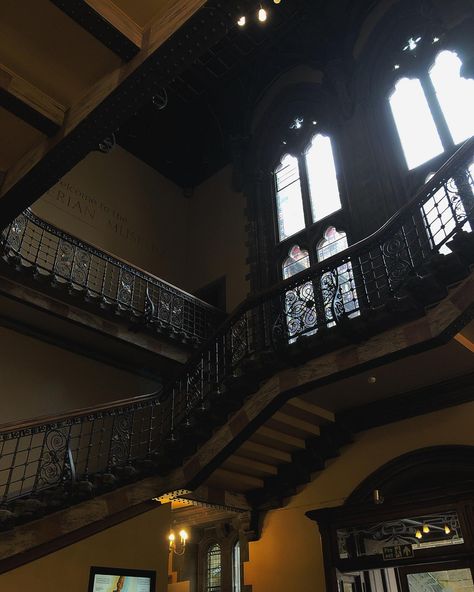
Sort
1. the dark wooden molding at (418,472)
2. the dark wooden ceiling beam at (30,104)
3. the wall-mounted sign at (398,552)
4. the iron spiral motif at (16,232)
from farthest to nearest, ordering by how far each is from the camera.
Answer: the iron spiral motif at (16,232)
the dark wooden molding at (418,472)
the wall-mounted sign at (398,552)
the dark wooden ceiling beam at (30,104)

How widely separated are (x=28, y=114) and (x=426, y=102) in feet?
24.3

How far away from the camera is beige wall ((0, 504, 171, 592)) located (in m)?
6.04

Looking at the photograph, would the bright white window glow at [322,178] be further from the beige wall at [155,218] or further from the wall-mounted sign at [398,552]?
the wall-mounted sign at [398,552]

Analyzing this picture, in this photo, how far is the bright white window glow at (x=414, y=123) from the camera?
8.85 metres

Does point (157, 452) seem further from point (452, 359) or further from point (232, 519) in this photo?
point (232, 519)

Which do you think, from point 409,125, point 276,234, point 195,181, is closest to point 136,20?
point 409,125

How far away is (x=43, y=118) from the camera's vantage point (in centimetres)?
398

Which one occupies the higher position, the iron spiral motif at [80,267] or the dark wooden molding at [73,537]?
the iron spiral motif at [80,267]

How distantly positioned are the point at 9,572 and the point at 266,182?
8.62m

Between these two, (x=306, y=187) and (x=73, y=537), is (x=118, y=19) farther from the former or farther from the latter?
(x=306, y=187)

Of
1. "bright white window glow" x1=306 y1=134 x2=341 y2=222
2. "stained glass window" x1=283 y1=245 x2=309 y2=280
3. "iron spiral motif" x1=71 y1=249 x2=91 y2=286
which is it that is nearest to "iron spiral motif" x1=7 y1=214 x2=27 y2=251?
"iron spiral motif" x1=71 y1=249 x2=91 y2=286

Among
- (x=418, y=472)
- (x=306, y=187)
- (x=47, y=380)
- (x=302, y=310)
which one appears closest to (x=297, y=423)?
(x=302, y=310)

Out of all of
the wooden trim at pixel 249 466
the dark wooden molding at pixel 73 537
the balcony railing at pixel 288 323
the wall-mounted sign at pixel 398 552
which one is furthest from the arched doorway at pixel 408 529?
the dark wooden molding at pixel 73 537

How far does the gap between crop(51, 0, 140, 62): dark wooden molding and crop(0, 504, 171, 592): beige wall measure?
18.3ft
